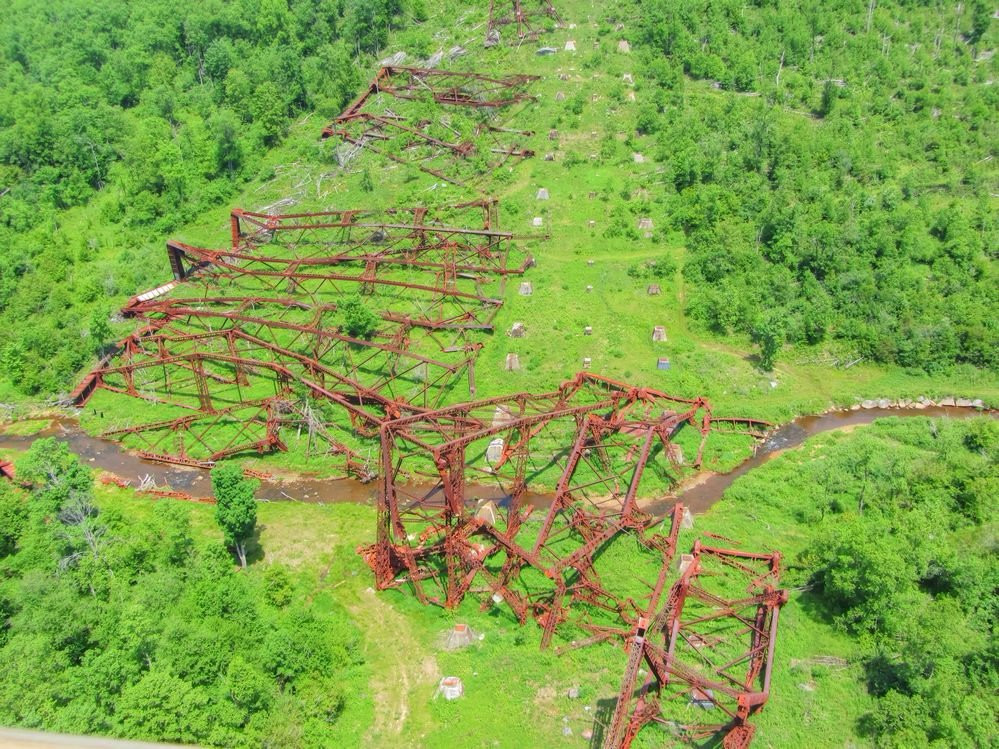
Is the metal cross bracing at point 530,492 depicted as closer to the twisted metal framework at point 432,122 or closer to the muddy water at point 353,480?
the muddy water at point 353,480

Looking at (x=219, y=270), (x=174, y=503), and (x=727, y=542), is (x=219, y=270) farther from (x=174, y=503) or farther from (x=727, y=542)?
(x=727, y=542)

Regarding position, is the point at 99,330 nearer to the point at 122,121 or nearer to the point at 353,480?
the point at 353,480

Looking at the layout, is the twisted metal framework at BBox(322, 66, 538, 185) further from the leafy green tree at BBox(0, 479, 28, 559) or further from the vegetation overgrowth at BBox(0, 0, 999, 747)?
the leafy green tree at BBox(0, 479, 28, 559)

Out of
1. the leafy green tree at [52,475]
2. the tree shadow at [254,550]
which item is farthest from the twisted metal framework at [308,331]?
the tree shadow at [254,550]

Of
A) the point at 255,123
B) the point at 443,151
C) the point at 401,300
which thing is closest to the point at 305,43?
the point at 255,123

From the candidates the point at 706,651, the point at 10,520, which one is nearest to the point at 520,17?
the point at 10,520

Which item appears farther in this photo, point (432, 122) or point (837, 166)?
point (432, 122)
